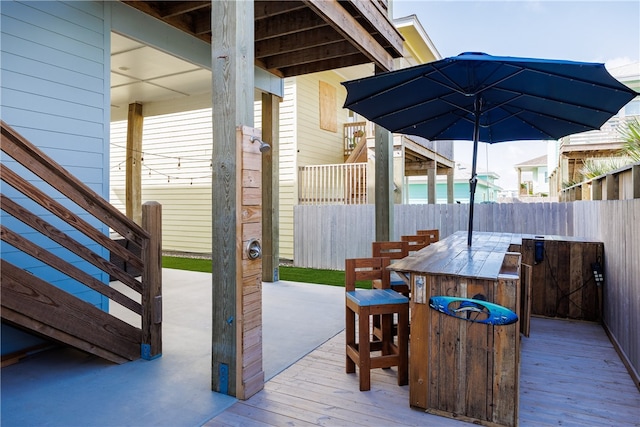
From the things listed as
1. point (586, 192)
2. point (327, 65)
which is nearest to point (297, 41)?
point (327, 65)

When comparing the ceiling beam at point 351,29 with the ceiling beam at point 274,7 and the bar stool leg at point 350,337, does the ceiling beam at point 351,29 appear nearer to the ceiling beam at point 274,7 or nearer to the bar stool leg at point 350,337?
the ceiling beam at point 274,7

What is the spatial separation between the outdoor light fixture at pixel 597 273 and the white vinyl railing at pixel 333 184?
4.96 meters

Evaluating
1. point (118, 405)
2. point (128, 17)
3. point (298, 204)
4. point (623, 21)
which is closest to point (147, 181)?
point (298, 204)

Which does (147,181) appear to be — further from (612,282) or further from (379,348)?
(612,282)

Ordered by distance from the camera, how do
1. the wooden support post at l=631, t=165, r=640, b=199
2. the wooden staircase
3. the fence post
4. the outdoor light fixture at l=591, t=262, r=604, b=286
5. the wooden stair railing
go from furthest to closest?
the wooden staircase < the outdoor light fixture at l=591, t=262, r=604, b=286 < the fence post < the wooden support post at l=631, t=165, r=640, b=199 < the wooden stair railing

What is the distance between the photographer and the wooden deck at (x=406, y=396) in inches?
93.9

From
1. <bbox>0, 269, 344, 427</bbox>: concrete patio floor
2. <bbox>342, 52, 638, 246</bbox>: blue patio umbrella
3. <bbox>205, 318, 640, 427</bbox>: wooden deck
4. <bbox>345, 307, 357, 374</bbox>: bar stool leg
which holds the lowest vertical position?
<bbox>205, 318, 640, 427</bbox>: wooden deck

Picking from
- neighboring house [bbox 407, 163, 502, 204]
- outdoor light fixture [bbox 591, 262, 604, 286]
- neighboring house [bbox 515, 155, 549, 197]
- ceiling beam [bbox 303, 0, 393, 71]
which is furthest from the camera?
neighboring house [bbox 407, 163, 502, 204]

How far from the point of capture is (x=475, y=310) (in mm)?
2352

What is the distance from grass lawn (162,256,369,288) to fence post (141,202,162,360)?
3598 millimetres

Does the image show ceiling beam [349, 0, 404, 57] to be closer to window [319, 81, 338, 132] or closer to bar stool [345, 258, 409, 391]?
bar stool [345, 258, 409, 391]

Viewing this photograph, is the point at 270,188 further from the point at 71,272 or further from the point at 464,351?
the point at 464,351

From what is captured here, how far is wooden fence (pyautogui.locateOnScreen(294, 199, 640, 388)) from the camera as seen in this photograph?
3.11 meters

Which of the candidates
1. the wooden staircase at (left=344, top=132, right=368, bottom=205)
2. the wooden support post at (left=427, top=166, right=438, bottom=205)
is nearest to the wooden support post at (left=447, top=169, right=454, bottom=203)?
the wooden support post at (left=427, top=166, right=438, bottom=205)
